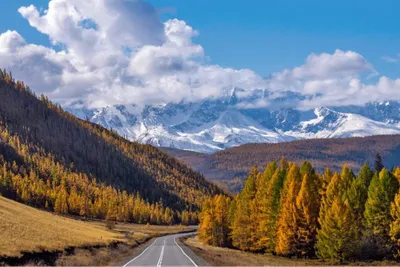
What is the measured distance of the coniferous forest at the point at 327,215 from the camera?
66.3 metres

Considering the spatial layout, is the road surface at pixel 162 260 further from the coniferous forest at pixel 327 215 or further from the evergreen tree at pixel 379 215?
the evergreen tree at pixel 379 215

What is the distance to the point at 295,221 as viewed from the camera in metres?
71.9

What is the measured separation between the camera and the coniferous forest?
2611 inches

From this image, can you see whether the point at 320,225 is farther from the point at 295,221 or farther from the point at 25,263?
the point at 25,263

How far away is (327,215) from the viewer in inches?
2601

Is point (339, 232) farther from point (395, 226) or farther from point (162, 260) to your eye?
point (162, 260)

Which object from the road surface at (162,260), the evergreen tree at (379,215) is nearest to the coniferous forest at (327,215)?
the evergreen tree at (379,215)

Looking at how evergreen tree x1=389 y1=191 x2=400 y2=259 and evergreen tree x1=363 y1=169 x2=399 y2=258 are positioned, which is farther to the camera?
evergreen tree x1=363 y1=169 x2=399 y2=258

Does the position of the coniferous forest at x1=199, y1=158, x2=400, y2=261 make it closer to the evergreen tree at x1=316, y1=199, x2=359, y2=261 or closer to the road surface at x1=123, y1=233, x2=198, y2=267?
the evergreen tree at x1=316, y1=199, x2=359, y2=261

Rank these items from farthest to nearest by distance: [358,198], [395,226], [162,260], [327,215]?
[358,198] < [395,226] < [327,215] < [162,260]

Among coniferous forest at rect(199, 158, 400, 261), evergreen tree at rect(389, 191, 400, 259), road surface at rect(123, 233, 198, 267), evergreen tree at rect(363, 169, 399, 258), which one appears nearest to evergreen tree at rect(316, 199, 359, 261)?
coniferous forest at rect(199, 158, 400, 261)

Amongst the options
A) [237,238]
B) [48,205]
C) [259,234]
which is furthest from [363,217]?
[48,205]

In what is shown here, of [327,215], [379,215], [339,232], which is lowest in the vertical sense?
[339,232]

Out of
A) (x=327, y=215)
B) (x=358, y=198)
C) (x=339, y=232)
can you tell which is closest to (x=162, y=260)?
(x=327, y=215)
